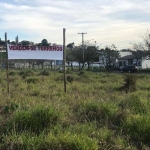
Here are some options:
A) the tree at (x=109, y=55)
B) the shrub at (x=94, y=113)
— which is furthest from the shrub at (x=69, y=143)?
the tree at (x=109, y=55)

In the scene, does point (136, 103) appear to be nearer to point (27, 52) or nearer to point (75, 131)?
point (75, 131)

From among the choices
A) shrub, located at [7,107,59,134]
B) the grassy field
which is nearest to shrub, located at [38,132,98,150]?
the grassy field

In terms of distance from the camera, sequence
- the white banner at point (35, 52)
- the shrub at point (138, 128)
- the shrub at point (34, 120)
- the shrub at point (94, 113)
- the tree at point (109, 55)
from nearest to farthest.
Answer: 1. the shrub at point (138, 128)
2. the shrub at point (34, 120)
3. the shrub at point (94, 113)
4. the white banner at point (35, 52)
5. the tree at point (109, 55)

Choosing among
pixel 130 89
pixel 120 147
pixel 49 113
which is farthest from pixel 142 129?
pixel 130 89

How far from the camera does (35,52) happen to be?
40.2 feet

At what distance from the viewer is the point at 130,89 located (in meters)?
14.2

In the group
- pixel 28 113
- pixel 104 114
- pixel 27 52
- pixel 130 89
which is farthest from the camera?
pixel 130 89

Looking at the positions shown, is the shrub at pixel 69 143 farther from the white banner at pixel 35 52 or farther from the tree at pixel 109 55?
the tree at pixel 109 55

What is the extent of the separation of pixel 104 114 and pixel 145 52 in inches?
2270

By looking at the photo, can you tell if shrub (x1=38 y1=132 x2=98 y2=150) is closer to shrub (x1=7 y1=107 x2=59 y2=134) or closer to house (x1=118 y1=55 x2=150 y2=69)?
shrub (x1=7 y1=107 x2=59 y2=134)

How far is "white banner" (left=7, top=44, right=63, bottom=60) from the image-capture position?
477 inches

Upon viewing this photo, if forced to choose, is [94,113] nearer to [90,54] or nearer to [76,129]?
[76,129]

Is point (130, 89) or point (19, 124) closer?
point (19, 124)

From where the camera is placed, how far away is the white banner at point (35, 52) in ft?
39.7
